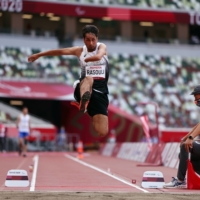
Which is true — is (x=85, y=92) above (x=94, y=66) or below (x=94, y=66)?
below

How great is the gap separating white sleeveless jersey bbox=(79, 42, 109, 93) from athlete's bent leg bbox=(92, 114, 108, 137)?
0.44 metres

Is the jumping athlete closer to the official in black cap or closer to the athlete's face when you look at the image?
the athlete's face

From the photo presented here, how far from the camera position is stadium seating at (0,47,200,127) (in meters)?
42.9

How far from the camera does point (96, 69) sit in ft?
35.6

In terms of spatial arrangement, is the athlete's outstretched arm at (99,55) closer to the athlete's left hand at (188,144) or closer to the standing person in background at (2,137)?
the athlete's left hand at (188,144)

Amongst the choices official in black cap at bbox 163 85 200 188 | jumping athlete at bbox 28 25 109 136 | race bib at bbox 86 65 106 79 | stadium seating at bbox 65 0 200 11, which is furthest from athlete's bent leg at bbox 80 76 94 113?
stadium seating at bbox 65 0 200 11

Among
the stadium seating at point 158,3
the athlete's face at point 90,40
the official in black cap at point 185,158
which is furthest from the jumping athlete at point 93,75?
the stadium seating at point 158,3

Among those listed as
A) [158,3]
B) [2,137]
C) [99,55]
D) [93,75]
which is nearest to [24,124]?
[2,137]

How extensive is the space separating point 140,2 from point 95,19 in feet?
13.6

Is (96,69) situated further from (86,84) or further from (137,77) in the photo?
(137,77)

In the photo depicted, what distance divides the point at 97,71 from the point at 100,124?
0.86 m

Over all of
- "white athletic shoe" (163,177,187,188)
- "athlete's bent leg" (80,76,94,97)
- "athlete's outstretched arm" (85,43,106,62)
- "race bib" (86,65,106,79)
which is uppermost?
"athlete's outstretched arm" (85,43,106,62)

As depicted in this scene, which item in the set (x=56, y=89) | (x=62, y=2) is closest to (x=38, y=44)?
(x=62, y=2)

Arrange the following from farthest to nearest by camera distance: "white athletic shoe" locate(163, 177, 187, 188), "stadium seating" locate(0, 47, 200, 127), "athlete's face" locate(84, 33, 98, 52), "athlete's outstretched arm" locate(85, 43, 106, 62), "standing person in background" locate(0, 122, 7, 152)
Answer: "stadium seating" locate(0, 47, 200, 127) < "standing person in background" locate(0, 122, 7, 152) < "athlete's face" locate(84, 33, 98, 52) < "white athletic shoe" locate(163, 177, 187, 188) < "athlete's outstretched arm" locate(85, 43, 106, 62)
